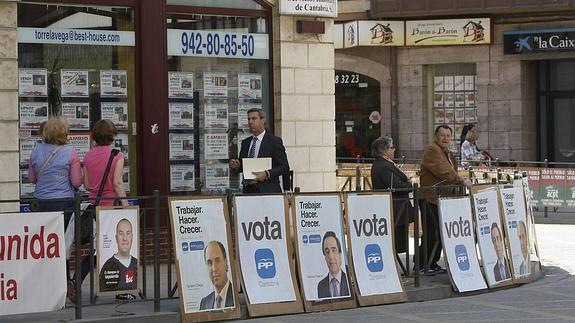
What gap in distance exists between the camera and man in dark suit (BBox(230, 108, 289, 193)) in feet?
42.5

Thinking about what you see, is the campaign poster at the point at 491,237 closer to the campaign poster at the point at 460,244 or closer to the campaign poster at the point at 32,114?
the campaign poster at the point at 460,244

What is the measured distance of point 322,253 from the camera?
11.7m

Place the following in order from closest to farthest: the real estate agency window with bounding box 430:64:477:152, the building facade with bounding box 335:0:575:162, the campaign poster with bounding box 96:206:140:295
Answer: the campaign poster with bounding box 96:206:140:295, the building facade with bounding box 335:0:575:162, the real estate agency window with bounding box 430:64:477:152

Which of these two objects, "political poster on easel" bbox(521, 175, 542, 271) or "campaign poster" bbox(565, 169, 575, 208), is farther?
"campaign poster" bbox(565, 169, 575, 208)

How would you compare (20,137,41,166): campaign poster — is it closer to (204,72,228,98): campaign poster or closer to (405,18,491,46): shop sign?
(204,72,228,98): campaign poster

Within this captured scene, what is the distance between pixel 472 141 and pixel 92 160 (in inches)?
578

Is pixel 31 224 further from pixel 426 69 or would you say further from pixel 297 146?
pixel 426 69

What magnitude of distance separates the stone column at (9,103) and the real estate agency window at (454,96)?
21.9 metres

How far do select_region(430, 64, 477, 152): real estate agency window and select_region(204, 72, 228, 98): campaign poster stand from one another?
761 inches

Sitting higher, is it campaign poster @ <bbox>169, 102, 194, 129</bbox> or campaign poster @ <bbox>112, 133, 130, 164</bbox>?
campaign poster @ <bbox>169, 102, 194, 129</bbox>

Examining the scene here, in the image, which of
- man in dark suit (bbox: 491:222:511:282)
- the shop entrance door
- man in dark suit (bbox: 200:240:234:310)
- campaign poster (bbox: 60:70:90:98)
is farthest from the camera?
the shop entrance door

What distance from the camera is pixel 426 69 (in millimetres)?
34750

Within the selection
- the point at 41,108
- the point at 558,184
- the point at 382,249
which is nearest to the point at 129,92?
the point at 41,108

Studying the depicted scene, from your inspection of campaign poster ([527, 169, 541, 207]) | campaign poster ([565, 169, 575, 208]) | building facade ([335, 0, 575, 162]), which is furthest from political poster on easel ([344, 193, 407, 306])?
building facade ([335, 0, 575, 162])
